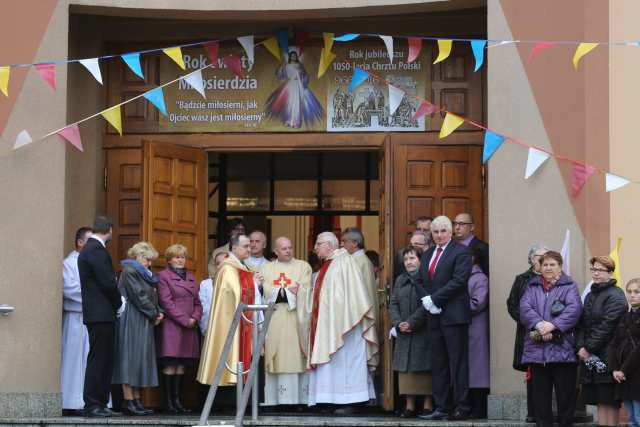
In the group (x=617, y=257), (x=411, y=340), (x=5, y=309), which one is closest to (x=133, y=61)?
(x=5, y=309)

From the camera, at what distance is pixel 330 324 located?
631 inches

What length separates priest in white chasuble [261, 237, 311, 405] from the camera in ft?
53.6

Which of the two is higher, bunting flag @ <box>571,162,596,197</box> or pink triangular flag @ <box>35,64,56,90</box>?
pink triangular flag @ <box>35,64,56,90</box>

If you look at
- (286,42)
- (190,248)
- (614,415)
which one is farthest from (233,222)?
(614,415)

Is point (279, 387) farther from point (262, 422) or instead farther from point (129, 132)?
point (129, 132)

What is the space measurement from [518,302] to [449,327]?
81 cm

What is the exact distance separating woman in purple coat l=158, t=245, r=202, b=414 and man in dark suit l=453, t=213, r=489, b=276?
2.81 m

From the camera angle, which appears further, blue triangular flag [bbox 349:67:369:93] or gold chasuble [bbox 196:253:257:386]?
blue triangular flag [bbox 349:67:369:93]

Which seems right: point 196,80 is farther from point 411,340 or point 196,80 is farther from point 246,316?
point 411,340

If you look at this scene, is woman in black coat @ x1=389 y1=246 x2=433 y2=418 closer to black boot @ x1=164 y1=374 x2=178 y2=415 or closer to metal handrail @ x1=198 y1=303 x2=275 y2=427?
metal handrail @ x1=198 y1=303 x2=275 y2=427

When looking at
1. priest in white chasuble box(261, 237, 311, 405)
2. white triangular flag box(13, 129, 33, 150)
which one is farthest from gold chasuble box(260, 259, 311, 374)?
white triangular flag box(13, 129, 33, 150)

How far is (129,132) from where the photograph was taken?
17859 millimetres

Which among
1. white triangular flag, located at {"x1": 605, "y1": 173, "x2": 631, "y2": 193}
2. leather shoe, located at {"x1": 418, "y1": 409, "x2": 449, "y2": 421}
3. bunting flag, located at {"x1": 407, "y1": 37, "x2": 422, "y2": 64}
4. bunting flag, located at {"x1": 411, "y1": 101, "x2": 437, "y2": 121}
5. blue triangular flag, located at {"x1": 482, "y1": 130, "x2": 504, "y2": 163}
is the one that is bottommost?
leather shoe, located at {"x1": 418, "y1": 409, "x2": 449, "y2": 421}

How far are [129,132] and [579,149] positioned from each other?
5349 millimetres
